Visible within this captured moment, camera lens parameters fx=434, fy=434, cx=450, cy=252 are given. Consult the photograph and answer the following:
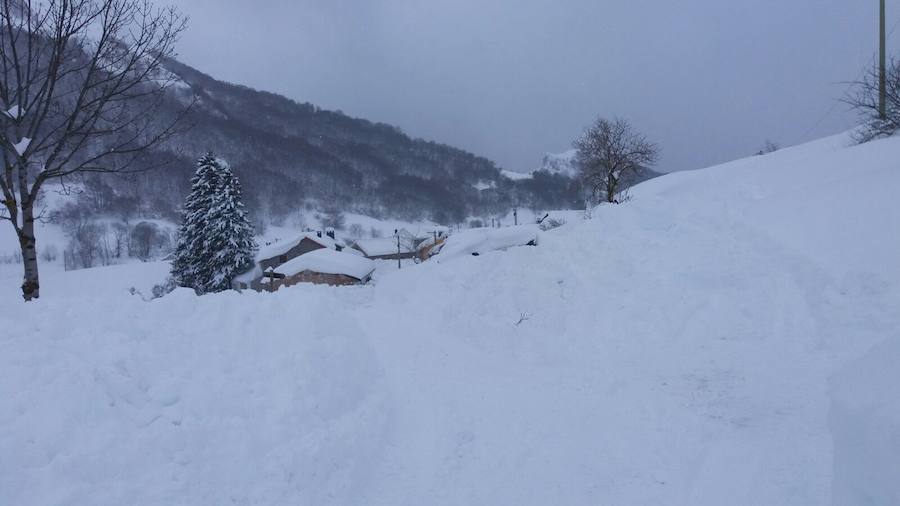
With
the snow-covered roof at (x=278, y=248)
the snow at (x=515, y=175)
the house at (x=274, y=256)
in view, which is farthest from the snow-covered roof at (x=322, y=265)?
the snow at (x=515, y=175)

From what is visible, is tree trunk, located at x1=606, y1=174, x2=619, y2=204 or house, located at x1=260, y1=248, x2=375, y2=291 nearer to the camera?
tree trunk, located at x1=606, y1=174, x2=619, y2=204

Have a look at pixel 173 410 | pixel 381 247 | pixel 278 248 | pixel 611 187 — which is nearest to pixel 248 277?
pixel 278 248

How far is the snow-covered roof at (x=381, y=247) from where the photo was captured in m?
79.6

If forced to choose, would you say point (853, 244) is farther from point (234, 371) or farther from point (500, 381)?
point (234, 371)

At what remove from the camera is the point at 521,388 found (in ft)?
23.1

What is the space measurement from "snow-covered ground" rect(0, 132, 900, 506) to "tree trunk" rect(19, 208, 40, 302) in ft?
1.13

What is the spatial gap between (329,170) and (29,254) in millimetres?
155671

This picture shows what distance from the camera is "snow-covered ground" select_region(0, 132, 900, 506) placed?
3.46 m

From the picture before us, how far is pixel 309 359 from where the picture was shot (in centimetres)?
620

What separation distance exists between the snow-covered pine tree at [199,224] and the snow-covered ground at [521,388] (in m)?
26.1

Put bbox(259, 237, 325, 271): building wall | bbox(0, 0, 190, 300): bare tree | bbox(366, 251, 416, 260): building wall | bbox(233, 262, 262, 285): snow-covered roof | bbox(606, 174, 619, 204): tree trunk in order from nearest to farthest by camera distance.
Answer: bbox(0, 0, 190, 300): bare tree < bbox(606, 174, 619, 204): tree trunk < bbox(233, 262, 262, 285): snow-covered roof < bbox(259, 237, 325, 271): building wall < bbox(366, 251, 416, 260): building wall

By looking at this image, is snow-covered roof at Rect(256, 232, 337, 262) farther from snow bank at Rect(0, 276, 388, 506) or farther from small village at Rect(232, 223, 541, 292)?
snow bank at Rect(0, 276, 388, 506)

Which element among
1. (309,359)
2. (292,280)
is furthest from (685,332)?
(292,280)

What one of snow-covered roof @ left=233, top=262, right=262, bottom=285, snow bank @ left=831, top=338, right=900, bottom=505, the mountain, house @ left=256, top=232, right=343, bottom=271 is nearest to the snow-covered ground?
snow bank @ left=831, top=338, right=900, bottom=505
